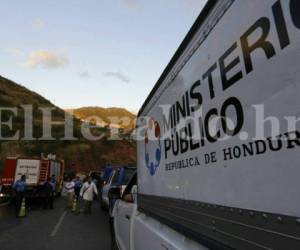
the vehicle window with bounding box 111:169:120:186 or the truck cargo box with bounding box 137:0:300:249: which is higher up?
the vehicle window with bounding box 111:169:120:186

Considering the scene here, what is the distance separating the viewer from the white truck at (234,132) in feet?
6.75

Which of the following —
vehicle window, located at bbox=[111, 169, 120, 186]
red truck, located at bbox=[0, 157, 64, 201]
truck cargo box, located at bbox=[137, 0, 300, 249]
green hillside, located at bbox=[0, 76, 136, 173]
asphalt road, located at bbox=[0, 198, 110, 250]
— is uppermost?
green hillside, located at bbox=[0, 76, 136, 173]

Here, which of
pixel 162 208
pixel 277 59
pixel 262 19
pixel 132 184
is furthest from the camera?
pixel 132 184

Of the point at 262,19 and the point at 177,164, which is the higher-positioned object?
the point at 262,19

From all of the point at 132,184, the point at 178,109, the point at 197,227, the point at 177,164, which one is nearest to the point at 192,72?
the point at 178,109

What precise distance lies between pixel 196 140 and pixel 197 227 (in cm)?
67

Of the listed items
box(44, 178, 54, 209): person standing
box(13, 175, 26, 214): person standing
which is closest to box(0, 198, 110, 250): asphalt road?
box(13, 175, 26, 214): person standing

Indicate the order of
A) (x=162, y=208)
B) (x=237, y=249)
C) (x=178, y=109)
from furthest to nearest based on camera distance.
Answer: (x=162, y=208)
(x=178, y=109)
(x=237, y=249)

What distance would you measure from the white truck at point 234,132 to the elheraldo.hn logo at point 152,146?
48 centimetres

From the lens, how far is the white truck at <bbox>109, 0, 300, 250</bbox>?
6.75 ft

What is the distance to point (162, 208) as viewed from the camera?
176 inches

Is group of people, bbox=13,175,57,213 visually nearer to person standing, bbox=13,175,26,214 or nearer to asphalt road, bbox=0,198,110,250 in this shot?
person standing, bbox=13,175,26,214

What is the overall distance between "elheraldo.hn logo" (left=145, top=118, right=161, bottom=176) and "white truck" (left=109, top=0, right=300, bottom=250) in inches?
18.7

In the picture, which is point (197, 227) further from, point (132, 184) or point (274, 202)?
point (132, 184)
